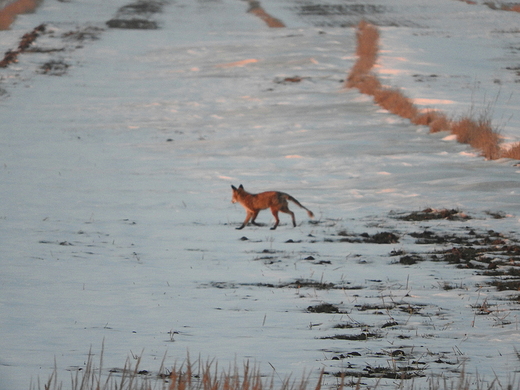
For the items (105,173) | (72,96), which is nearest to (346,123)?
(105,173)

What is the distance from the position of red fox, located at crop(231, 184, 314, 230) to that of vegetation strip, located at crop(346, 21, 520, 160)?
21.6ft

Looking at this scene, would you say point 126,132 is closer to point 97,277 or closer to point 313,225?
point 313,225

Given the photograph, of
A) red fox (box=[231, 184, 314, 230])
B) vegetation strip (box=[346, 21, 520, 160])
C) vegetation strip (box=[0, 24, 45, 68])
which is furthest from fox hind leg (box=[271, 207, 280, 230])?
vegetation strip (box=[0, 24, 45, 68])

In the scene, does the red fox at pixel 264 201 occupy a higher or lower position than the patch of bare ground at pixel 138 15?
higher

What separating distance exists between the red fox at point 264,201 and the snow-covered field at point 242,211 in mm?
444

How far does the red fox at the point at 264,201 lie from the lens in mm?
10562

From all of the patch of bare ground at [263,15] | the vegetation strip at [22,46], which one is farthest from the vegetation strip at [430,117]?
the vegetation strip at [22,46]

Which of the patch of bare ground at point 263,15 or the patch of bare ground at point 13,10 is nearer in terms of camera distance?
the patch of bare ground at point 13,10

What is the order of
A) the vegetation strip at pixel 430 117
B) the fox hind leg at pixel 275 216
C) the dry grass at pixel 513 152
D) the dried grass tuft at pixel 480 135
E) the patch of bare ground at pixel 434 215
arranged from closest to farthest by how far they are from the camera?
the fox hind leg at pixel 275 216
the patch of bare ground at pixel 434 215
the dry grass at pixel 513 152
the dried grass tuft at pixel 480 135
the vegetation strip at pixel 430 117

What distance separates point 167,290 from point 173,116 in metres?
15.7

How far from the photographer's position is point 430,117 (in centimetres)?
1914

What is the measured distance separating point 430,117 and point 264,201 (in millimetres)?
9996

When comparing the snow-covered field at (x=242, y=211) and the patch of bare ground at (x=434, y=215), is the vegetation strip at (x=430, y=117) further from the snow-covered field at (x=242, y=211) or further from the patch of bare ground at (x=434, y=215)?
the patch of bare ground at (x=434, y=215)

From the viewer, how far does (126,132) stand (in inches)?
782
